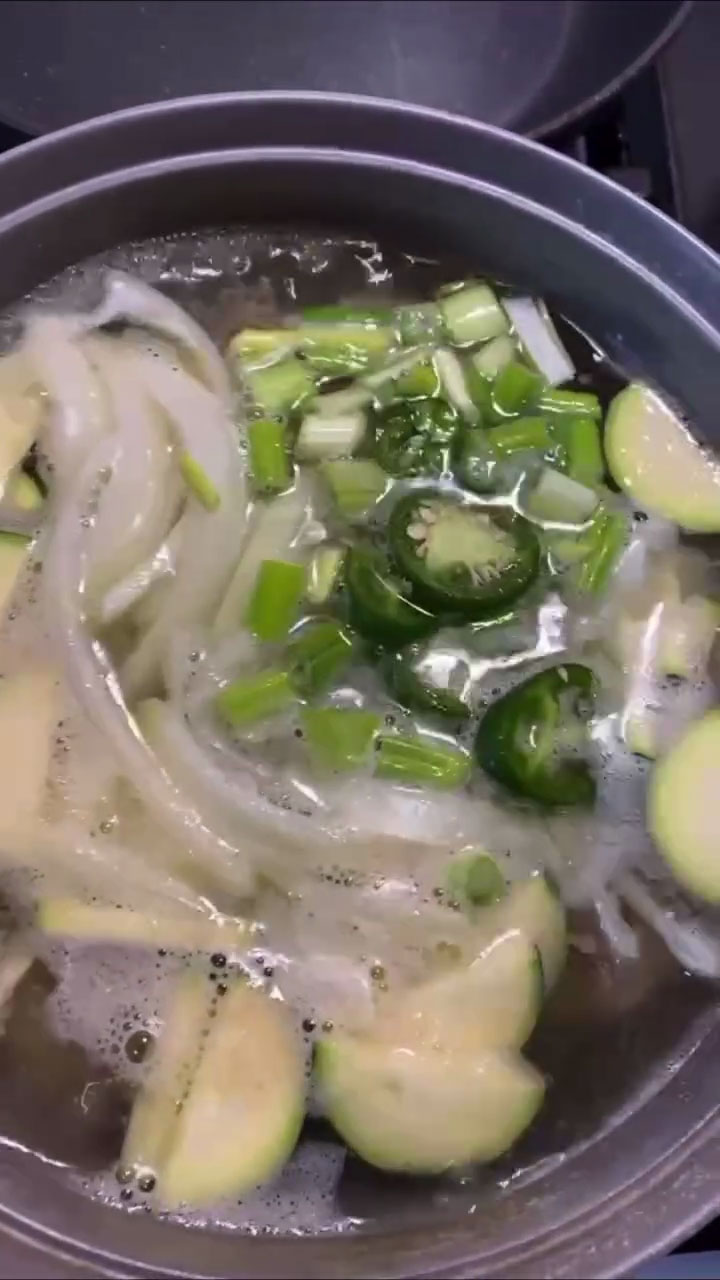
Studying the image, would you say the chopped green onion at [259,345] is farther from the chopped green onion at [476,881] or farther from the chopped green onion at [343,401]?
the chopped green onion at [476,881]

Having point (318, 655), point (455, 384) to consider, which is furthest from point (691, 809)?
point (455, 384)

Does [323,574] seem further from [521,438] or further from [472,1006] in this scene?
Result: [472,1006]

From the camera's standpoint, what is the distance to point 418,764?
2.95 feet

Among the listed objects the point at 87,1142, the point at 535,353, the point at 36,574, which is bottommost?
the point at 87,1142

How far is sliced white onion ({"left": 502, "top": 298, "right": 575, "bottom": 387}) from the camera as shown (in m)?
1.05

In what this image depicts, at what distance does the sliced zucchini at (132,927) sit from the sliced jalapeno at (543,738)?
0.23 meters

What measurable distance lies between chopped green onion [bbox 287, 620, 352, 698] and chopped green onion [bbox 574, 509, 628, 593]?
0.21 metres

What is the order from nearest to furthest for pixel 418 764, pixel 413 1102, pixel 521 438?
pixel 413 1102 → pixel 418 764 → pixel 521 438

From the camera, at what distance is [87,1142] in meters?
0.83

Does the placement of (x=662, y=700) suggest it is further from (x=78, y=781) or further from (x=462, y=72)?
(x=462, y=72)

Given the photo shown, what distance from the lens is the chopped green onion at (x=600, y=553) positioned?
97 cm

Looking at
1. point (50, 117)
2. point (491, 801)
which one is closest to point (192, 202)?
point (50, 117)

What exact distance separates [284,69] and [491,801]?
0.85 metres

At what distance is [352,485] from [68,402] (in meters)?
0.25
